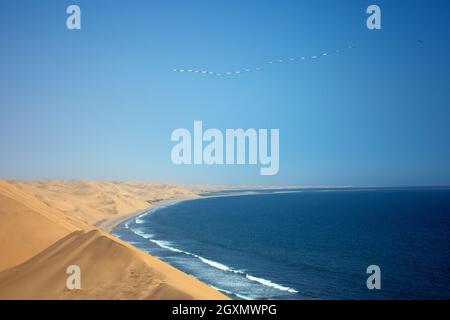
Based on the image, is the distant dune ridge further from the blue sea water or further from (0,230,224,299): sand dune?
the blue sea water

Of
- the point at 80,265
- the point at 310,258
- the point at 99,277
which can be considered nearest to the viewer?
the point at 99,277

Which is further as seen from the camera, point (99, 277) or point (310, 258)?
point (310, 258)

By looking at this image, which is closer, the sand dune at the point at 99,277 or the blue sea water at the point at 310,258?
the sand dune at the point at 99,277

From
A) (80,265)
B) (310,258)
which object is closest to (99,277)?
(80,265)

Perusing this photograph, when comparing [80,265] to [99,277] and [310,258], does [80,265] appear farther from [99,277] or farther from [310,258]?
[310,258]

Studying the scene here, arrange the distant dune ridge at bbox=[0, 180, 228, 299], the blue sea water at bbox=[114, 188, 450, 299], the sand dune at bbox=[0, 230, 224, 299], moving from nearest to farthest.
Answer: the sand dune at bbox=[0, 230, 224, 299]
the distant dune ridge at bbox=[0, 180, 228, 299]
the blue sea water at bbox=[114, 188, 450, 299]

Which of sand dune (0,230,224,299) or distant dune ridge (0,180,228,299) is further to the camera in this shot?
distant dune ridge (0,180,228,299)

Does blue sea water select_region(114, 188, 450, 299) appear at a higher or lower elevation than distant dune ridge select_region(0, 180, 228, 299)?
lower

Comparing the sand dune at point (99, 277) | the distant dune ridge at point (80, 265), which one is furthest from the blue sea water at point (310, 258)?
the sand dune at point (99, 277)

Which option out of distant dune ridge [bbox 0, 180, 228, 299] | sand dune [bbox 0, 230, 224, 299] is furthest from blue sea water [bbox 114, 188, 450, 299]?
sand dune [bbox 0, 230, 224, 299]

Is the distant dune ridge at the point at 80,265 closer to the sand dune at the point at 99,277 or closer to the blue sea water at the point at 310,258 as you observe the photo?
the sand dune at the point at 99,277
